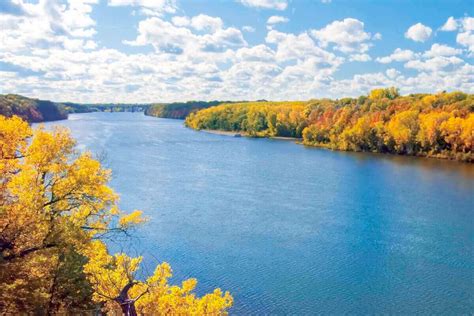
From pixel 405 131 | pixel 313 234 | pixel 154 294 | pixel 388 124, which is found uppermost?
pixel 388 124

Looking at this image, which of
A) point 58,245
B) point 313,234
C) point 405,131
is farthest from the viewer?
point 405,131

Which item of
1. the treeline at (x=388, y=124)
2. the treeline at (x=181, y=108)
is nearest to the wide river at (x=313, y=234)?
the treeline at (x=388, y=124)

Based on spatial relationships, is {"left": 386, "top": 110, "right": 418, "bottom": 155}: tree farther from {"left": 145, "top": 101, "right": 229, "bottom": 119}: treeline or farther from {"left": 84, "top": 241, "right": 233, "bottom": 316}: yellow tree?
{"left": 145, "top": 101, "right": 229, "bottom": 119}: treeline

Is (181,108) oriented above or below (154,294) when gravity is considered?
above

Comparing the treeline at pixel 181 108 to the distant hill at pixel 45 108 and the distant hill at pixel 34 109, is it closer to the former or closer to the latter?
the distant hill at pixel 45 108

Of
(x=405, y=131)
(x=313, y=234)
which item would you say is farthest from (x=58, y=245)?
(x=405, y=131)

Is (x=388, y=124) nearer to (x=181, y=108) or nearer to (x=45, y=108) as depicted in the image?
(x=45, y=108)

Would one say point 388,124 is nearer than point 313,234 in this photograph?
No
